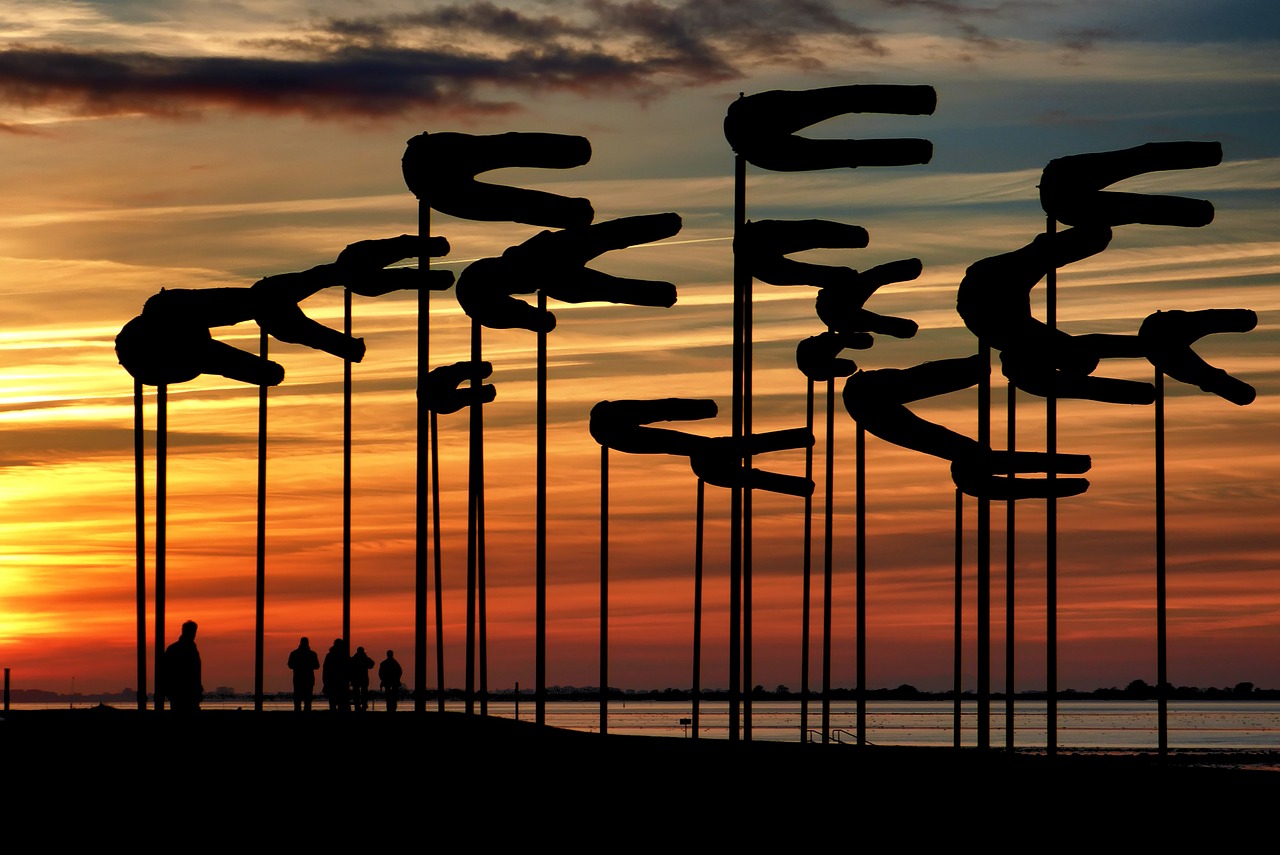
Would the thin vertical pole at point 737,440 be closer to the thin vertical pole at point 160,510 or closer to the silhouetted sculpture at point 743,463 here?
the silhouetted sculpture at point 743,463

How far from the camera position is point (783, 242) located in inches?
1113

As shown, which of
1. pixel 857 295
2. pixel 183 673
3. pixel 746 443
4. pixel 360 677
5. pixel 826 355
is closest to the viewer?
pixel 746 443

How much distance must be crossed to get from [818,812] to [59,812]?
8.93 metres

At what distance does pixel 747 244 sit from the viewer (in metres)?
27.6

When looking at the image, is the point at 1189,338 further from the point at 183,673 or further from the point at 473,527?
the point at 183,673

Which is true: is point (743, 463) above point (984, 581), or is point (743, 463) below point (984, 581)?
above

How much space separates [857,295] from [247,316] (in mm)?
11986

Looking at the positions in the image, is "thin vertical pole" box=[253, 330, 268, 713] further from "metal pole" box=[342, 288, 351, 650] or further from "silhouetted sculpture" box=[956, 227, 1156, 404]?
"silhouetted sculpture" box=[956, 227, 1156, 404]

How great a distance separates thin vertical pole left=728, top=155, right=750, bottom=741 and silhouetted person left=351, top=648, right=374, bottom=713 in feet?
48.5

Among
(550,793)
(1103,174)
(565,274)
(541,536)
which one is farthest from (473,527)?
(1103,174)

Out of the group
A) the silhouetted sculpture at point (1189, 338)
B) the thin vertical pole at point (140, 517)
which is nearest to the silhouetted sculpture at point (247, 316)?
the thin vertical pole at point (140, 517)

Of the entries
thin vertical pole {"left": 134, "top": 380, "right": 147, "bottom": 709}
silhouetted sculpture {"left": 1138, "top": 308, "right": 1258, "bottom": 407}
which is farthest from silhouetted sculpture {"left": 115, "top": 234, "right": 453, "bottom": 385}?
silhouetted sculpture {"left": 1138, "top": 308, "right": 1258, "bottom": 407}

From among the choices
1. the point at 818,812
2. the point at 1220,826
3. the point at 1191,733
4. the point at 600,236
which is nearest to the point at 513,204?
the point at 600,236

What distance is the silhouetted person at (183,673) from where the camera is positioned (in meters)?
28.9
